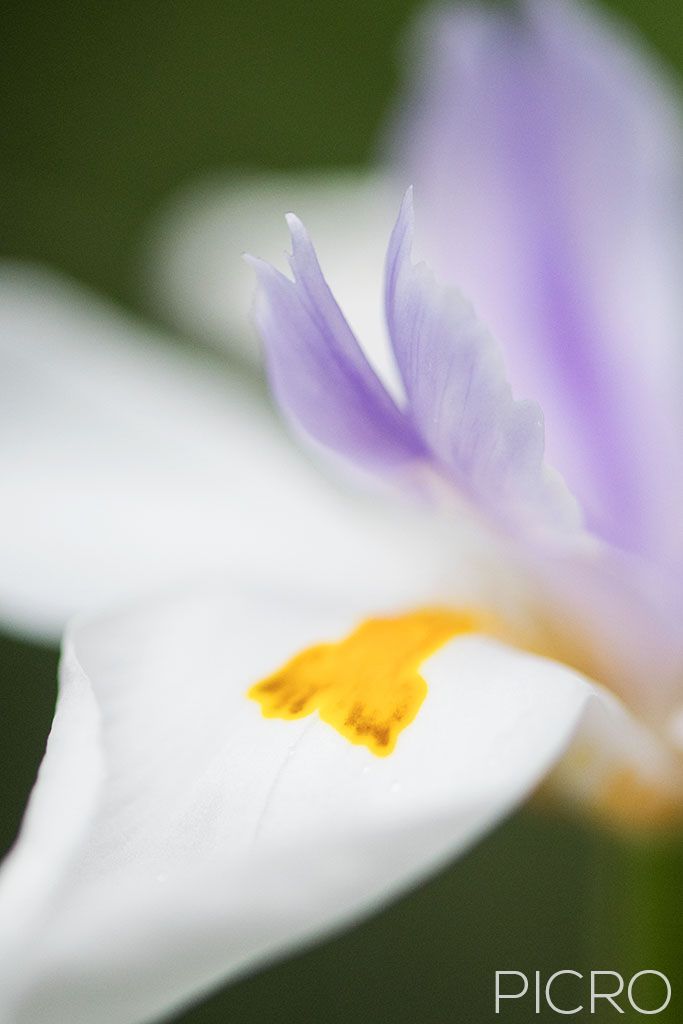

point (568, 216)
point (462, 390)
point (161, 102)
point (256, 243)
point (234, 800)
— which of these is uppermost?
point (161, 102)

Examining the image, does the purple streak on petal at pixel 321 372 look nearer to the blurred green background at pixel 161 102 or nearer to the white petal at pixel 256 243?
the white petal at pixel 256 243

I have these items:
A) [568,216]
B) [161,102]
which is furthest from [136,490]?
[161,102]

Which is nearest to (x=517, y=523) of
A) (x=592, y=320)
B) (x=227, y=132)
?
(x=592, y=320)

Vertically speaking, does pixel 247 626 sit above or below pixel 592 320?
below

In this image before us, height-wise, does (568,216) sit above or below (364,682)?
above

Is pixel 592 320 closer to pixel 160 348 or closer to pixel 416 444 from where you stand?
pixel 416 444

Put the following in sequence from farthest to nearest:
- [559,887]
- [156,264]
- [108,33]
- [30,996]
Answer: [108,33] < [559,887] < [156,264] < [30,996]

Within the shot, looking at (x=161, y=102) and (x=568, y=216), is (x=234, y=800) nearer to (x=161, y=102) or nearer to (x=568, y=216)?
(x=568, y=216)
